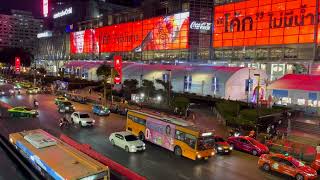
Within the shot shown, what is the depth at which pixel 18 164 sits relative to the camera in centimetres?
2284

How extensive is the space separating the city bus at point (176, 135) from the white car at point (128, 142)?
6.75 feet

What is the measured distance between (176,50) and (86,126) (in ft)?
171

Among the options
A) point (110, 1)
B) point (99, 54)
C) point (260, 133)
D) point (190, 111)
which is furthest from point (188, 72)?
point (110, 1)

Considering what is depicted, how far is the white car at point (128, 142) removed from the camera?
27.4 meters

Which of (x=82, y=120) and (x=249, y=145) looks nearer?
(x=249, y=145)

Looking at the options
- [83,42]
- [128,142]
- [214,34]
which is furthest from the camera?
[83,42]

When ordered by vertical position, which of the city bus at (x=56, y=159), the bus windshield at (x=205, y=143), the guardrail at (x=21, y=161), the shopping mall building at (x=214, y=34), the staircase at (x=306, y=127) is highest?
the shopping mall building at (x=214, y=34)

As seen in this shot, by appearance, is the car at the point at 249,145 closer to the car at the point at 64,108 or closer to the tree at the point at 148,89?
the car at the point at 64,108

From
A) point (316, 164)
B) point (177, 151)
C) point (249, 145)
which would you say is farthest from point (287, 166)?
point (177, 151)

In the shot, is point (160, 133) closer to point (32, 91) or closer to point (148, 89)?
point (148, 89)

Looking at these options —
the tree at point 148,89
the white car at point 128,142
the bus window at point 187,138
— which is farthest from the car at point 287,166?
the tree at point 148,89

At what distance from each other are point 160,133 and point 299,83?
29.2 meters

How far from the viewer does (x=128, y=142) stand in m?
27.6

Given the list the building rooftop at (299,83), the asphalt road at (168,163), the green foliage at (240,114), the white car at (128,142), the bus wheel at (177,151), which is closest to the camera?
the asphalt road at (168,163)
